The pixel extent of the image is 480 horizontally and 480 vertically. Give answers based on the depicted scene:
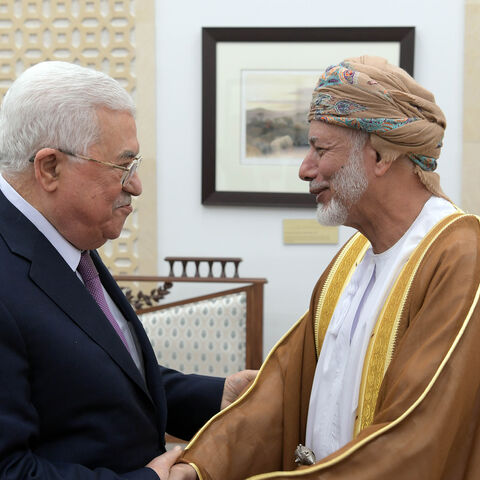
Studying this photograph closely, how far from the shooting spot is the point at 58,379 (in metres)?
1.28

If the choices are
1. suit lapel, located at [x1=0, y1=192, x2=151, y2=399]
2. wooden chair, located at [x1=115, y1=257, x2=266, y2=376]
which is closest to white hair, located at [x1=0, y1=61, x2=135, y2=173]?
suit lapel, located at [x1=0, y1=192, x2=151, y2=399]

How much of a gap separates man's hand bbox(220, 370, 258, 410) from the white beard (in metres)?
0.53

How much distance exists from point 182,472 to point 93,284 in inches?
17.6

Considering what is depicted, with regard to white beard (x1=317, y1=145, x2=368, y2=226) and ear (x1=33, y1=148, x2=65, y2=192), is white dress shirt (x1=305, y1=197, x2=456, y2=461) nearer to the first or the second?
white beard (x1=317, y1=145, x2=368, y2=226)

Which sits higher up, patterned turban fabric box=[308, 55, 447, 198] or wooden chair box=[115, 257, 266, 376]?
patterned turban fabric box=[308, 55, 447, 198]

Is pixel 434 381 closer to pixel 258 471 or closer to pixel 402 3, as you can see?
pixel 258 471

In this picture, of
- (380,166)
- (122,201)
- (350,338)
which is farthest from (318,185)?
(122,201)

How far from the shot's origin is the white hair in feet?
4.30

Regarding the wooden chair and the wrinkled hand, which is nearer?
the wrinkled hand

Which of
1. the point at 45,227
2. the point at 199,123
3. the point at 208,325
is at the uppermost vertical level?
the point at 199,123

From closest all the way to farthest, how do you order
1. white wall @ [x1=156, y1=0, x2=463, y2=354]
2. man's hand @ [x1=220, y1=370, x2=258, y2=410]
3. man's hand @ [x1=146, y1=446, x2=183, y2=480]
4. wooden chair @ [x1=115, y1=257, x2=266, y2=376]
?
1. man's hand @ [x1=146, y1=446, x2=183, y2=480]
2. man's hand @ [x1=220, y1=370, x2=258, y2=410]
3. wooden chair @ [x1=115, y1=257, x2=266, y2=376]
4. white wall @ [x1=156, y1=0, x2=463, y2=354]

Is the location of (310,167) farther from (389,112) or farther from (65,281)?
(65,281)

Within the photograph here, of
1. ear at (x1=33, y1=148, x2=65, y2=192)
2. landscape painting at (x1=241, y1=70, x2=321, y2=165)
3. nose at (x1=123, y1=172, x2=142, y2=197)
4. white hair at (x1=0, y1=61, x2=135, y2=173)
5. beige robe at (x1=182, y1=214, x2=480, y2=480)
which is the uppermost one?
landscape painting at (x1=241, y1=70, x2=321, y2=165)

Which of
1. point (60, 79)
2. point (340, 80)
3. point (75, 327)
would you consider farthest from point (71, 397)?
point (340, 80)
